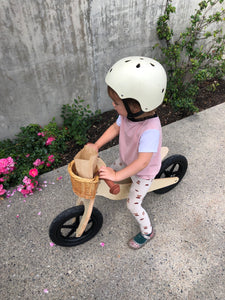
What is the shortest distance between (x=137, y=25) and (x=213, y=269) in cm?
288

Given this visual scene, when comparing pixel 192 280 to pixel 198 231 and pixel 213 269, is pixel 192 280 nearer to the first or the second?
pixel 213 269

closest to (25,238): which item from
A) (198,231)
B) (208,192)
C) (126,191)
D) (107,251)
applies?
(107,251)

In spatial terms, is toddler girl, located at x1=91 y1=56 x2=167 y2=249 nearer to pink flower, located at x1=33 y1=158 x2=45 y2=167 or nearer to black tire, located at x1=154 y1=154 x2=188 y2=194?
black tire, located at x1=154 y1=154 x2=188 y2=194

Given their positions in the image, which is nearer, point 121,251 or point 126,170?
point 126,170

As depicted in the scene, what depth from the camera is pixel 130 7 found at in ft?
9.21

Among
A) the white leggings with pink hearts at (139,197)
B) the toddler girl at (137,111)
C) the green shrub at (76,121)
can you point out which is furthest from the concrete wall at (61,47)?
the white leggings with pink hearts at (139,197)

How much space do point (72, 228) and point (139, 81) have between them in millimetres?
1387

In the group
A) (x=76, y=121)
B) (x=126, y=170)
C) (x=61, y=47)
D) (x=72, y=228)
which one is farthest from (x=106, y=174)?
(x=61, y=47)

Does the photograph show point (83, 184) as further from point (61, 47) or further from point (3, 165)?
point (61, 47)

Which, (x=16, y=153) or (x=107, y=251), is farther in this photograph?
Result: (x=16, y=153)

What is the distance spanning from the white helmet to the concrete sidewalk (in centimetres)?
131

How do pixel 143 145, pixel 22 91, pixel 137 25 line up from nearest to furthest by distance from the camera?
pixel 143 145 < pixel 22 91 < pixel 137 25

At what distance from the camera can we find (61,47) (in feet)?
8.67

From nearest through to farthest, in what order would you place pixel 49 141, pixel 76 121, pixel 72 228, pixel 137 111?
pixel 137 111 < pixel 72 228 < pixel 49 141 < pixel 76 121
